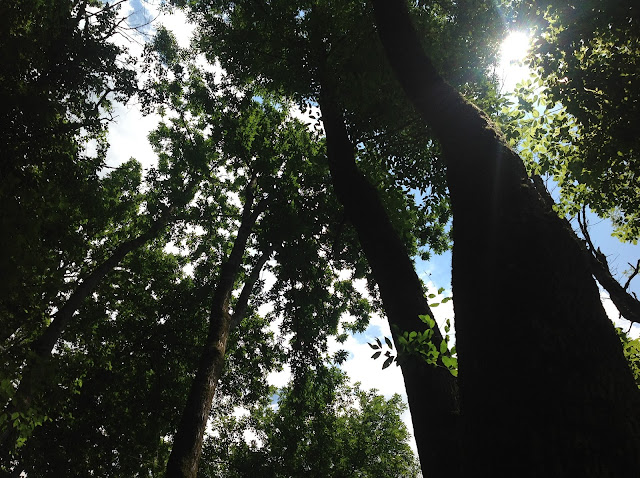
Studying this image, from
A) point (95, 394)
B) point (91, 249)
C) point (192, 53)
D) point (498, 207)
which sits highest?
point (192, 53)

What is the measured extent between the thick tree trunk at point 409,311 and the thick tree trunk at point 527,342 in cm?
77

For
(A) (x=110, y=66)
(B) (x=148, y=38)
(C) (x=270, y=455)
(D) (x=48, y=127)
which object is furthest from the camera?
(C) (x=270, y=455)

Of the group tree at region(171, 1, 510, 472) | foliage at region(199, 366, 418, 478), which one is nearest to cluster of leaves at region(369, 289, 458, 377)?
tree at region(171, 1, 510, 472)

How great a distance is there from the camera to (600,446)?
118cm

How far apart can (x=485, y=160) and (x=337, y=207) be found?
7.43 m

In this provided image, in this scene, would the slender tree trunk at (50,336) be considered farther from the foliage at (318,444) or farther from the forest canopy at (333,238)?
the foliage at (318,444)

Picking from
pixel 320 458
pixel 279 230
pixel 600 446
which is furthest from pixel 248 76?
pixel 320 458

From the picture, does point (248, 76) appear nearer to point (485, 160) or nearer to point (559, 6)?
point (559, 6)

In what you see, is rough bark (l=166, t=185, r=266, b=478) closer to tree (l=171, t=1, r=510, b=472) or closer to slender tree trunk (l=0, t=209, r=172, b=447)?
slender tree trunk (l=0, t=209, r=172, b=447)

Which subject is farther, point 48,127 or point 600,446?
point 48,127

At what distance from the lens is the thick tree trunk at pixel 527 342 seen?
1237mm

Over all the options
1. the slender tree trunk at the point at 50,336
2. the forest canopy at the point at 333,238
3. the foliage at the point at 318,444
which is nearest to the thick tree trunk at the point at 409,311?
the forest canopy at the point at 333,238

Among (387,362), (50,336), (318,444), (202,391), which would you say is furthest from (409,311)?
(318,444)

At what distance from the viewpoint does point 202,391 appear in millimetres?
6938
